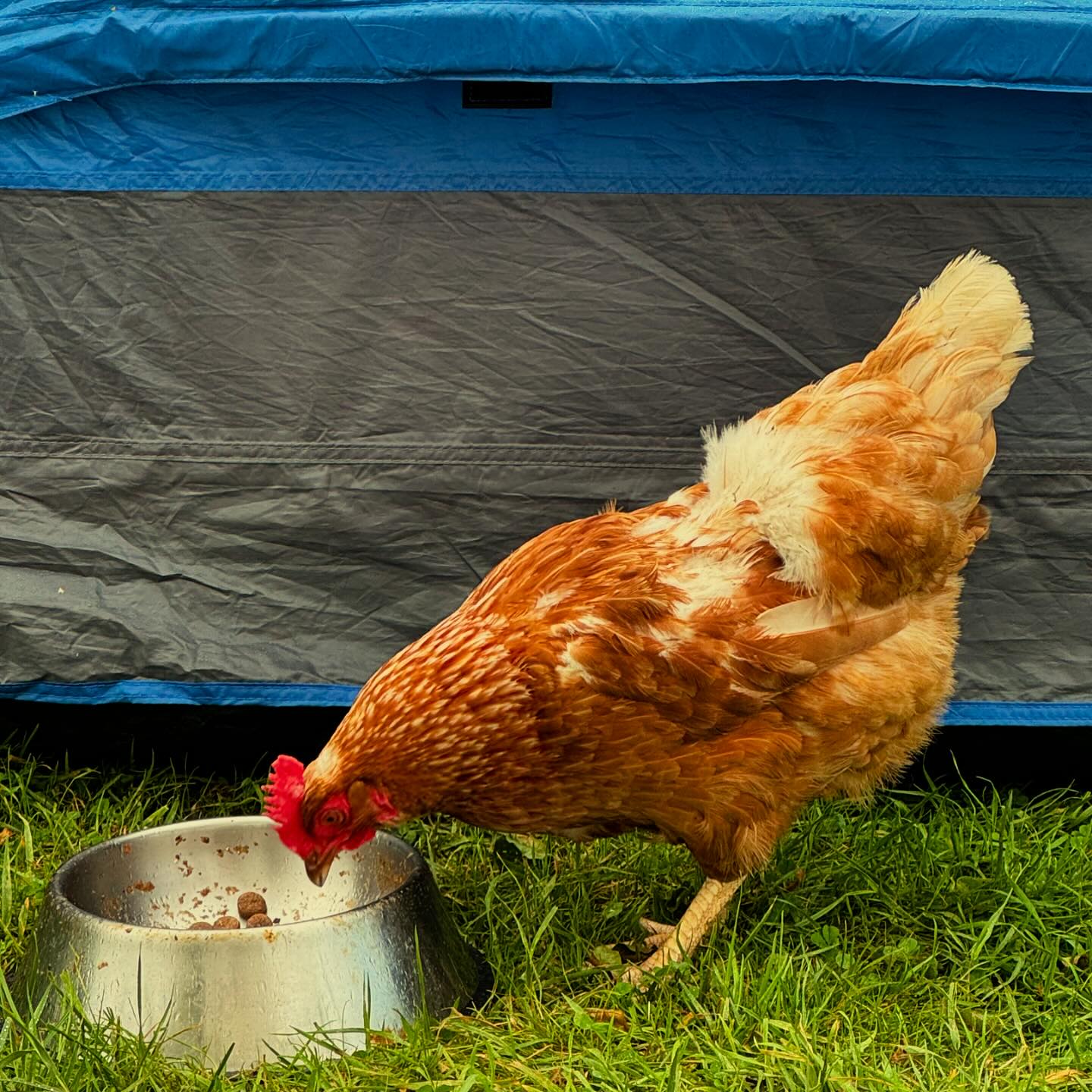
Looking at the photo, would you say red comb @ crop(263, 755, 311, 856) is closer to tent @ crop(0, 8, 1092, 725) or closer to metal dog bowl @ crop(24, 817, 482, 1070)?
metal dog bowl @ crop(24, 817, 482, 1070)

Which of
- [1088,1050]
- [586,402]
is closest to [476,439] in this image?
[586,402]

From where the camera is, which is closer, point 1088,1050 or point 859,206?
point 1088,1050

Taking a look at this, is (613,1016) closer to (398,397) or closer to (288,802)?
(288,802)

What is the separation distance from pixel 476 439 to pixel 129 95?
3.60 feet

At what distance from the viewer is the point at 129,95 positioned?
313 cm

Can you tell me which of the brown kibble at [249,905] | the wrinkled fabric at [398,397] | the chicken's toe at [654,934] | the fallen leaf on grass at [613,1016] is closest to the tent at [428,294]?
the wrinkled fabric at [398,397]

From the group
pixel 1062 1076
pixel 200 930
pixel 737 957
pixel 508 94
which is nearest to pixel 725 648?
pixel 737 957

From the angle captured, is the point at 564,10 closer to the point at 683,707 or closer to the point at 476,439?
the point at 476,439

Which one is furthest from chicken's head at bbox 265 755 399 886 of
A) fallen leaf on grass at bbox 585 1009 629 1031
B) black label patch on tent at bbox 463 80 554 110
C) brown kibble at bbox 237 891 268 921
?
black label patch on tent at bbox 463 80 554 110

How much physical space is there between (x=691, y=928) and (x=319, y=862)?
77 centimetres

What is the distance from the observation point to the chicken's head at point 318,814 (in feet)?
8.45

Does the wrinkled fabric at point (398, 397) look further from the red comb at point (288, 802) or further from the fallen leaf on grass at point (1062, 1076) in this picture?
the fallen leaf on grass at point (1062, 1076)

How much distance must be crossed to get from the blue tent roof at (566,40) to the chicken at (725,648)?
468 mm

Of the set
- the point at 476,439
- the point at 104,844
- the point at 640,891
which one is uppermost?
the point at 476,439
